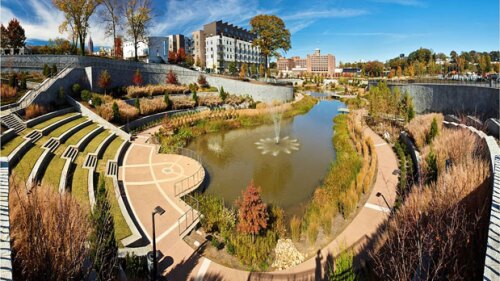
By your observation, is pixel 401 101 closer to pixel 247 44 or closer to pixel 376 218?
pixel 376 218

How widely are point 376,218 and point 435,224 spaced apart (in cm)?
571

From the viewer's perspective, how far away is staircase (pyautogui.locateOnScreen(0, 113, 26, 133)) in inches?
685

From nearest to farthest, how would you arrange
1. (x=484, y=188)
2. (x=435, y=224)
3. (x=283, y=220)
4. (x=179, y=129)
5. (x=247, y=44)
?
(x=435, y=224), (x=484, y=188), (x=283, y=220), (x=179, y=129), (x=247, y=44)

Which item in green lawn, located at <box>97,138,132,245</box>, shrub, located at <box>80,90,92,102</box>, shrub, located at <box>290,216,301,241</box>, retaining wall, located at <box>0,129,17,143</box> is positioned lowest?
shrub, located at <box>290,216,301,241</box>

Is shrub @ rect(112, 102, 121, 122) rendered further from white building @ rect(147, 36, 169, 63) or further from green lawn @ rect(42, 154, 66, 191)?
white building @ rect(147, 36, 169, 63)

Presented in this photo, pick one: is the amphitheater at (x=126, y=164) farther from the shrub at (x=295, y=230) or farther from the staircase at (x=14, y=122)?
the shrub at (x=295, y=230)

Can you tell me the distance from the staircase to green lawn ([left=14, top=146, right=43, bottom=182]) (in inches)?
119

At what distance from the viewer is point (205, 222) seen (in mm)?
12242

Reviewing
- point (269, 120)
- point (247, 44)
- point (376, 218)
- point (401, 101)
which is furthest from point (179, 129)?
point (247, 44)

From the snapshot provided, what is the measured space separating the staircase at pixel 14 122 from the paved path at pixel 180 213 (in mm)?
6787

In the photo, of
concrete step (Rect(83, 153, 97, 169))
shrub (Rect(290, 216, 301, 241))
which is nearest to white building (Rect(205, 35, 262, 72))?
concrete step (Rect(83, 153, 97, 169))

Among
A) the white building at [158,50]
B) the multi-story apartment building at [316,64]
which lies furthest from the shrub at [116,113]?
the multi-story apartment building at [316,64]

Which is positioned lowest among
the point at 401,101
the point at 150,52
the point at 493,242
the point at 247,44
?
the point at 493,242

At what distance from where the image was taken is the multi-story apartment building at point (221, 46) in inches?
3237
